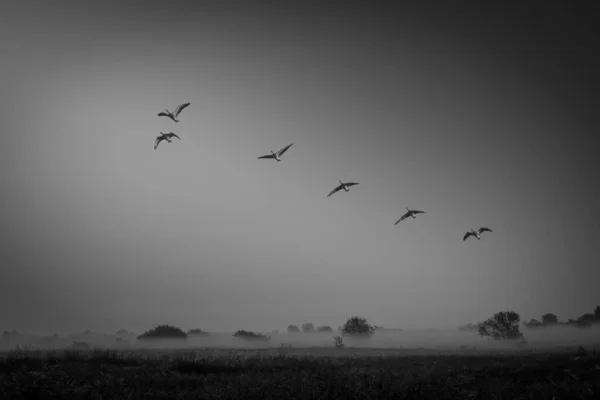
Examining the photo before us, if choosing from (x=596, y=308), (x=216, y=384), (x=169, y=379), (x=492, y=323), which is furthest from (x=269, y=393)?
(x=596, y=308)

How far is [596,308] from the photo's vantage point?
12194 centimetres

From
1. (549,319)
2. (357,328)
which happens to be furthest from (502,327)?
(549,319)

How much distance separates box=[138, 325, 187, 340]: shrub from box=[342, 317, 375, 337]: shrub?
145 ft

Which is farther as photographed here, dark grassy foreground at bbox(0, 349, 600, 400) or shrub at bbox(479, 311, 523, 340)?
shrub at bbox(479, 311, 523, 340)

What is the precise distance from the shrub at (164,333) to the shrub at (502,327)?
7942cm

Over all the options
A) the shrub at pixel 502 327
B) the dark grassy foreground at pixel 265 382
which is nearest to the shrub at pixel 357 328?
the shrub at pixel 502 327

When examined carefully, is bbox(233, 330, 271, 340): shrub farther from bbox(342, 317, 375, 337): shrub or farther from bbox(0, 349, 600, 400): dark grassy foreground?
bbox(0, 349, 600, 400): dark grassy foreground

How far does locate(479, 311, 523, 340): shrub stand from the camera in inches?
3605

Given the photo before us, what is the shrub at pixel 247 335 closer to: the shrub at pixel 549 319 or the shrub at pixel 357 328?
the shrub at pixel 357 328

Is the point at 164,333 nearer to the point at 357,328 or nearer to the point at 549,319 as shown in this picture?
the point at 357,328

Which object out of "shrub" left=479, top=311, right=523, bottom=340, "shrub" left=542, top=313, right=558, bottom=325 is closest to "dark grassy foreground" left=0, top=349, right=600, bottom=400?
"shrub" left=479, top=311, right=523, bottom=340

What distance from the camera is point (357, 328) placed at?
98188mm

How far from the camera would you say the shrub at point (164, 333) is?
10418 centimetres

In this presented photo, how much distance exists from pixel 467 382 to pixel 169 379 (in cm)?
1849
